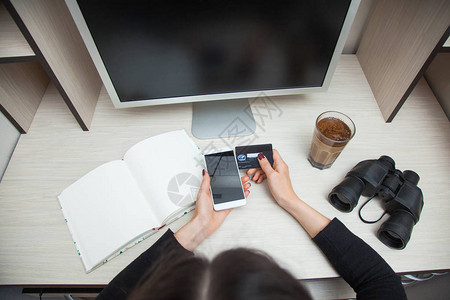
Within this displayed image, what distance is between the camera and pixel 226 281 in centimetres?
46

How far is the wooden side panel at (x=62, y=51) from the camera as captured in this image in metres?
0.65

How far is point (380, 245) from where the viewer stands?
26.7 inches

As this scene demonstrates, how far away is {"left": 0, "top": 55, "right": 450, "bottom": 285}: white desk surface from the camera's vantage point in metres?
0.67

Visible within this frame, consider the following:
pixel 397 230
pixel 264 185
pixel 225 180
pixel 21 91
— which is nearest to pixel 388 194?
pixel 397 230

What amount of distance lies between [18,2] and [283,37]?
0.63 metres

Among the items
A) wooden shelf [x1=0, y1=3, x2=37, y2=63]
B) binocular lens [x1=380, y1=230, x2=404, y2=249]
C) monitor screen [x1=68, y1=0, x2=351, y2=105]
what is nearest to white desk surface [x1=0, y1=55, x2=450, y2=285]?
binocular lens [x1=380, y1=230, x2=404, y2=249]

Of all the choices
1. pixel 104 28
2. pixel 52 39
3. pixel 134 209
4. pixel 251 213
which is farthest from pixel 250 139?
pixel 52 39

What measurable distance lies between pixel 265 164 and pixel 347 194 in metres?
0.22

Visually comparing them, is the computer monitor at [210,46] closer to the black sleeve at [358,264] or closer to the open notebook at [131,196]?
the open notebook at [131,196]

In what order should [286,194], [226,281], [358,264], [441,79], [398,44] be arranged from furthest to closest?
1. [441,79]
2. [398,44]
3. [286,194]
4. [358,264]
5. [226,281]

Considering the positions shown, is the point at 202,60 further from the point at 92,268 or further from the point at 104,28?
the point at 92,268

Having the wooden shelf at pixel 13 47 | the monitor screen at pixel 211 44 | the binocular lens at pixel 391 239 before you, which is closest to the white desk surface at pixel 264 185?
the binocular lens at pixel 391 239

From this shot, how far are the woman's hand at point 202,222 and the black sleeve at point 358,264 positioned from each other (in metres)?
0.25

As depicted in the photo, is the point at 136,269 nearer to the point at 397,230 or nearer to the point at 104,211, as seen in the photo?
the point at 104,211
